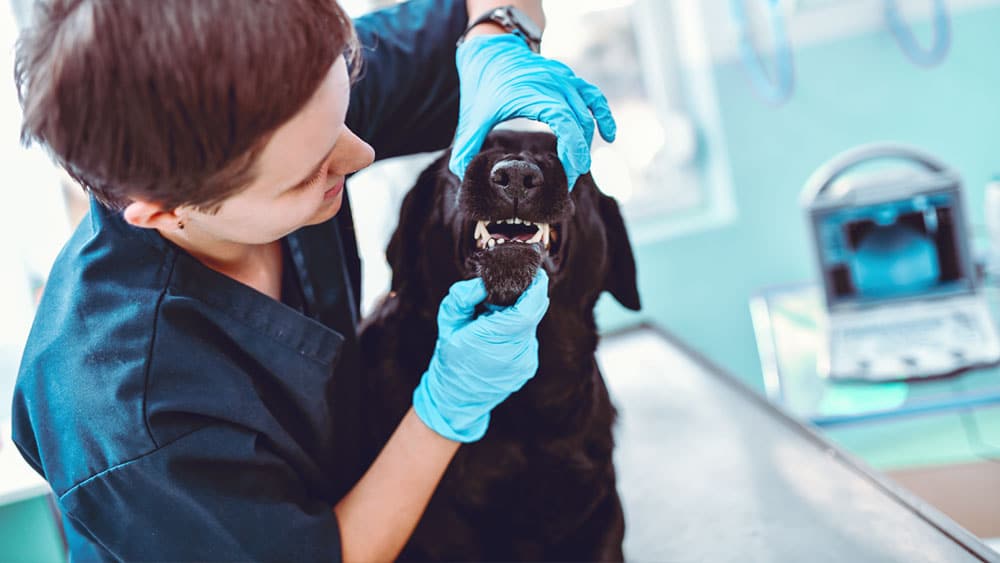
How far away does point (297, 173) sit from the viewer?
2.23 feet

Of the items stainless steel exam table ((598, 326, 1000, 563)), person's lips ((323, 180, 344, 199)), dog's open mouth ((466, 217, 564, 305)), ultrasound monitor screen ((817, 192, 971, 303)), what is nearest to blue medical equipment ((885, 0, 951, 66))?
ultrasound monitor screen ((817, 192, 971, 303))

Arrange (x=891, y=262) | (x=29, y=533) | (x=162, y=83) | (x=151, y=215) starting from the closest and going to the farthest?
(x=162, y=83) < (x=151, y=215) < (x=29, y=533) < (x=891, y=262)

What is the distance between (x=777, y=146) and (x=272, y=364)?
5.96 ft

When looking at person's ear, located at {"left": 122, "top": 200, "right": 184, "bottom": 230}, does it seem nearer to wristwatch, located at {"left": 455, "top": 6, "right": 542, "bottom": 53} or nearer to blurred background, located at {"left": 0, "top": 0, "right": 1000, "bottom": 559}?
wristwatch, located at {"left": 455, "top": 6, "right": 542, "bottom": 53}

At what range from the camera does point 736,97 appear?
85.6 inches

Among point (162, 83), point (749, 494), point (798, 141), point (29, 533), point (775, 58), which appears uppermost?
point (162, 83)

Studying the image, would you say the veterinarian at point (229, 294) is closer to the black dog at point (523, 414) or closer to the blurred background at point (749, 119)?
the black dog at point (523, 414)

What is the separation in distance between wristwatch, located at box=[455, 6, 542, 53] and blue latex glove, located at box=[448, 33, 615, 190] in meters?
0.02

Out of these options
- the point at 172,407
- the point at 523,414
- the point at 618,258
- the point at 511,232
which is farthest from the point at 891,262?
the point at 172,407

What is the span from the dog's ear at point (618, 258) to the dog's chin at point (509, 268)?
28cm

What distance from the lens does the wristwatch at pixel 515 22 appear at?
87cm

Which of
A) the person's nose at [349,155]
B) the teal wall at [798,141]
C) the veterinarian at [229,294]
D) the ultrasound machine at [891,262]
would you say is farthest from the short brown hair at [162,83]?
the teal wall at [798,141]

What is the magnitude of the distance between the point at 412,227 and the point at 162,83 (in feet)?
1.50

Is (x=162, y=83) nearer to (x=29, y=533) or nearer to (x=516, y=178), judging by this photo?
(x=516, y=178)
